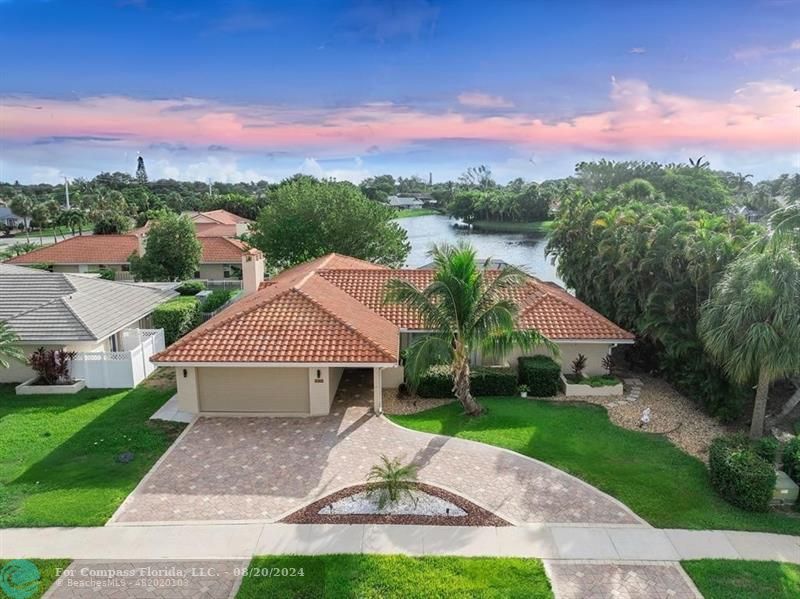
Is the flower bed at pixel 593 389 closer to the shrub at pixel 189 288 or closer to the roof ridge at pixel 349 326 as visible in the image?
the roof ridge at pixel 349 326

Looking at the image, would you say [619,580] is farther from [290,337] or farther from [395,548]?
[290,337]

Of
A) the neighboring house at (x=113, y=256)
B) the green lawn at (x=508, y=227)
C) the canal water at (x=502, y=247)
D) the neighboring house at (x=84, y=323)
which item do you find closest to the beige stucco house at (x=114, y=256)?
the neighboring house at (x=113, y=256)

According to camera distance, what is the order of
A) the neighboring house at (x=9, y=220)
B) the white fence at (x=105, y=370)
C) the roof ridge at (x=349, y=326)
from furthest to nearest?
the neighboring house at (x=9, y=220) < the white fence at (x=105, y=370) < the roof ridge at (x=349, y=326)

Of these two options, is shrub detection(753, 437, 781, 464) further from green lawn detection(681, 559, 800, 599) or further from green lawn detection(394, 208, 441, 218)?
green lawn detection(394, 208, 441, 218)

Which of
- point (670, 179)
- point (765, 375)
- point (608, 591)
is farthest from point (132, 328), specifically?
point (670, 179)

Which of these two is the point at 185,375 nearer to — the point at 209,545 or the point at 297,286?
the point at 297,286
